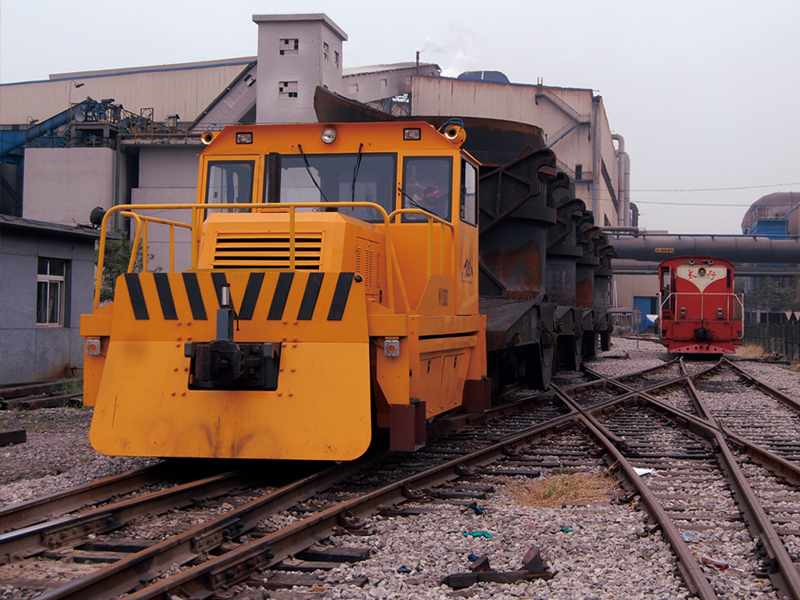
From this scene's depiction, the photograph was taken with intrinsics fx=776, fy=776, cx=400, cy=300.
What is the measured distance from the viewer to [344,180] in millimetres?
6938

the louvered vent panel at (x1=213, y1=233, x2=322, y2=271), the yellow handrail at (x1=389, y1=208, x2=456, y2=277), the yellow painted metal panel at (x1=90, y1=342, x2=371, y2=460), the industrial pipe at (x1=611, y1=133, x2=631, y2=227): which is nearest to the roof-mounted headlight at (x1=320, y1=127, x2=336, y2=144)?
the yellow handrail at (x1=389, y1=208, x2=456, y2=277)

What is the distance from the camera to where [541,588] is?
3.73m

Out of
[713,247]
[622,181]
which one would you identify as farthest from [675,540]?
[622,181]

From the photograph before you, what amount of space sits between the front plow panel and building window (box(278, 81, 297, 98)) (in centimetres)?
3131

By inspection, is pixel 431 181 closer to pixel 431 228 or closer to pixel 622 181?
pixel 431 228

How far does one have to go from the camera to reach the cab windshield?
6902 millimetres

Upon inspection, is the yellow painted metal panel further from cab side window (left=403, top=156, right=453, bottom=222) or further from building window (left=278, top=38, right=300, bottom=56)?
building window (left=278, top=38, right=300, bottom=56)

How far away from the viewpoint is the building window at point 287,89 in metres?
35.4

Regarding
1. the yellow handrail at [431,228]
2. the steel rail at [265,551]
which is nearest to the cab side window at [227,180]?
the yellow handrail at [431,228]

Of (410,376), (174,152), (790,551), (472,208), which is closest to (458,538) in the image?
(410,376)

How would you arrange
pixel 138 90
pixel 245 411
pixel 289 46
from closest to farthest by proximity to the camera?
pixel 245 411, pixel 289 46, pixel 138 90

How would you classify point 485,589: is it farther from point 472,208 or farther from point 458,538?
point 472,208

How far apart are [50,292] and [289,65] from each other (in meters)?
23.4

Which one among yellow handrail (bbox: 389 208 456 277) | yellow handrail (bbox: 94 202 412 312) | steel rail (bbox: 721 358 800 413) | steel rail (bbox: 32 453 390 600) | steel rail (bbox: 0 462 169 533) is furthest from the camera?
steel rail (bbox: 721 358 800 413)
